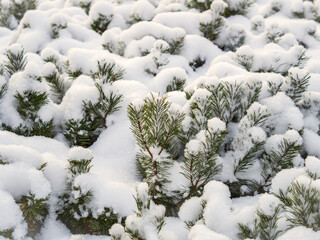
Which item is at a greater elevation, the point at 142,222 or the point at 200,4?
the point at 200,4

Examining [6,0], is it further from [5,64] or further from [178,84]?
[178,84]

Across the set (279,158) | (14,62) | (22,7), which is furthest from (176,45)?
(22,7)

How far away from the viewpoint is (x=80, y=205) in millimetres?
1345

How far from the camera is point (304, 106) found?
5.65 feet

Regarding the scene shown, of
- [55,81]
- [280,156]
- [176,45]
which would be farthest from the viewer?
[176,45]

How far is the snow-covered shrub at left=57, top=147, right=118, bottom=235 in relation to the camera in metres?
1.31

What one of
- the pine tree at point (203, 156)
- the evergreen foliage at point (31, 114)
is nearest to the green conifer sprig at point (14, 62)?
the evergreen foliage at point (31, 114)

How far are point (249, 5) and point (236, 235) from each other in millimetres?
2977

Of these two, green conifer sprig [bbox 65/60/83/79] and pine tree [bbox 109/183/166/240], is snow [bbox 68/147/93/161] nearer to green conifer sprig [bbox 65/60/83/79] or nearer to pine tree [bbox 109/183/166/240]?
pine tree [bbox 109/183/166/240]

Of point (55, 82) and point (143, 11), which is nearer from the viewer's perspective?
point (55, 82)

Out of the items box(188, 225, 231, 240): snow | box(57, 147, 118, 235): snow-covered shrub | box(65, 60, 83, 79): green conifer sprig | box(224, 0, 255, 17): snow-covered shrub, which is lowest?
box(57, 147, 118, 235): snow-covered shrub

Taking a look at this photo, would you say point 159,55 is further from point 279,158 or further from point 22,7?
point 22,7

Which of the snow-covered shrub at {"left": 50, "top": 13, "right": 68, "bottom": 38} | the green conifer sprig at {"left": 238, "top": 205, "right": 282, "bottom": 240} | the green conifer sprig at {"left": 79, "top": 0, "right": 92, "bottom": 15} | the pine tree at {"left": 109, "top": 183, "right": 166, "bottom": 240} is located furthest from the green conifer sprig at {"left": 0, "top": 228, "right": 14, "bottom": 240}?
the green conifer sprig at {"left": 79, "top": 0, "right": 92, "bottom": 15}

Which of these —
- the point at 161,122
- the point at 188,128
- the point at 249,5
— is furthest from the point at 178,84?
the point at 249,5
